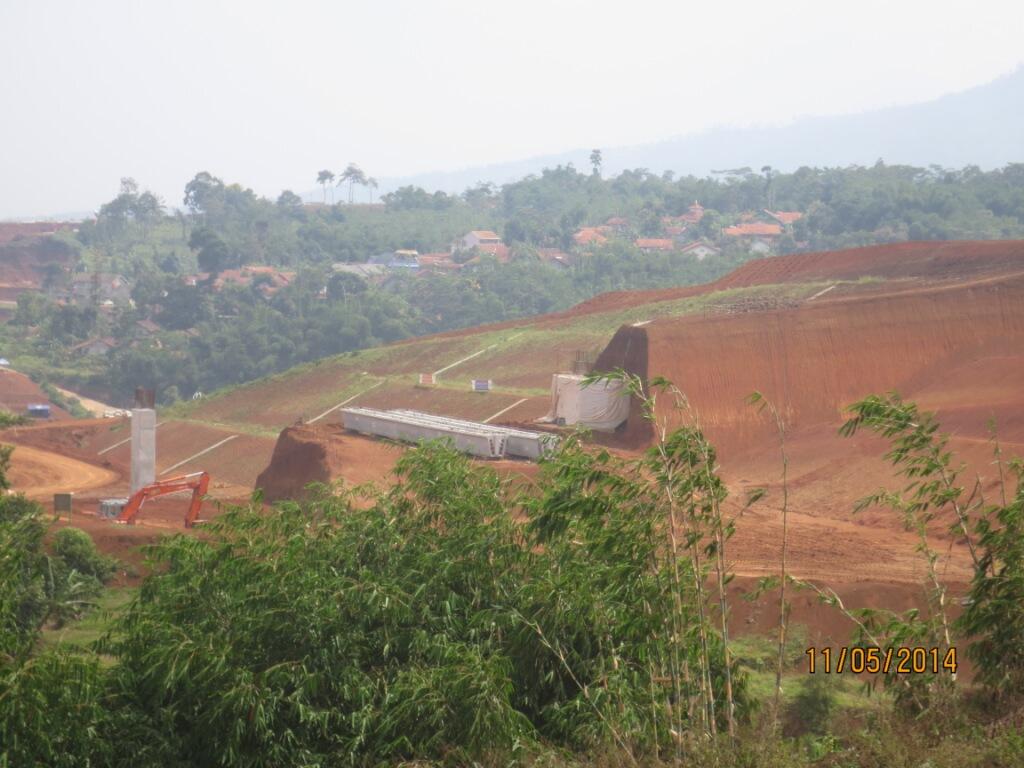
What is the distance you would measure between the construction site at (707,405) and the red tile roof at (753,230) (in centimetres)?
5167

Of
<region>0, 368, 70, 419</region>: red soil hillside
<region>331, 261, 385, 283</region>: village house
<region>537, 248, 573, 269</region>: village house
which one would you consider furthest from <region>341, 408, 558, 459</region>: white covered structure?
<region>537, 248, 573, 269</region>: village house

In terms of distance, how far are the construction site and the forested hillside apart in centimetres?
2228

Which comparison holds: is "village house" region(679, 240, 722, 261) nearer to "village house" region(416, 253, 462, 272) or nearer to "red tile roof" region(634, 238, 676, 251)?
"red tile roof" region(634, 238, 676, 251)

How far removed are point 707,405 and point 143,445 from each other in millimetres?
15532

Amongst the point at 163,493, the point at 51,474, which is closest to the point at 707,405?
the point at 163,493

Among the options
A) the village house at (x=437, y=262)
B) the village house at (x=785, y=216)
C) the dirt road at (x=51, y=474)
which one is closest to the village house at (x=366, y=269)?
the village house at (x=437, y=262)

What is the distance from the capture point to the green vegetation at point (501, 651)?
9.98 metres

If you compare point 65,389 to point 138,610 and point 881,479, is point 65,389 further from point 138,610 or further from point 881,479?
point 138,610

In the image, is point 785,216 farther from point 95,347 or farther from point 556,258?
point 95,347

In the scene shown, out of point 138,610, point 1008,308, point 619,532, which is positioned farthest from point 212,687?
point 1008,308

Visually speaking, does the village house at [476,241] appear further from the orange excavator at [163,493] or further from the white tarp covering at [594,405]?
the orange excavator at [163,493]

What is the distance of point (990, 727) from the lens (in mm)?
9773

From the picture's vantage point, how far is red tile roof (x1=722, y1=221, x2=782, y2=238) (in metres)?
105

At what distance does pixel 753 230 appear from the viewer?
110 meters
